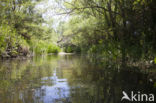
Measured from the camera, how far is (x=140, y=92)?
3.89 metres

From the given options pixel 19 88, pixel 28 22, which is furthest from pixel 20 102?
pixel 28 22

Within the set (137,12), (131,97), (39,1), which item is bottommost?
(131,97)

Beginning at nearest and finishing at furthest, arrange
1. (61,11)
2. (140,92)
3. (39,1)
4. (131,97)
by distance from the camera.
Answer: (131,97) < (140,92) < (61,11) < (39,1)

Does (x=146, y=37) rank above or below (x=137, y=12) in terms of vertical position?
below

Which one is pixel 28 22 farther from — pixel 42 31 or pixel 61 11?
pixel 61 11

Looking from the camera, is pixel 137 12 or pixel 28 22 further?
pixel 28 22

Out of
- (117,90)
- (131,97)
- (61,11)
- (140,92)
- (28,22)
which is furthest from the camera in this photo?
(28,22)

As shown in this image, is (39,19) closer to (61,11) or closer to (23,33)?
(23,33)

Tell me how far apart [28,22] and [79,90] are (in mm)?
17651

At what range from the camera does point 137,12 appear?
7195mm

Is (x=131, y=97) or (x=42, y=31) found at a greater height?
(x=42, y=31)

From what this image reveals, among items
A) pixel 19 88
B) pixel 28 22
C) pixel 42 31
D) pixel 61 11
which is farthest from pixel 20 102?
pixel 42 31

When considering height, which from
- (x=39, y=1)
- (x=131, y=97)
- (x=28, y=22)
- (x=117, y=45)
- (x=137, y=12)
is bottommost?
(x=131, y=97)

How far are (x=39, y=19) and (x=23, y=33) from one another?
8.47ft
